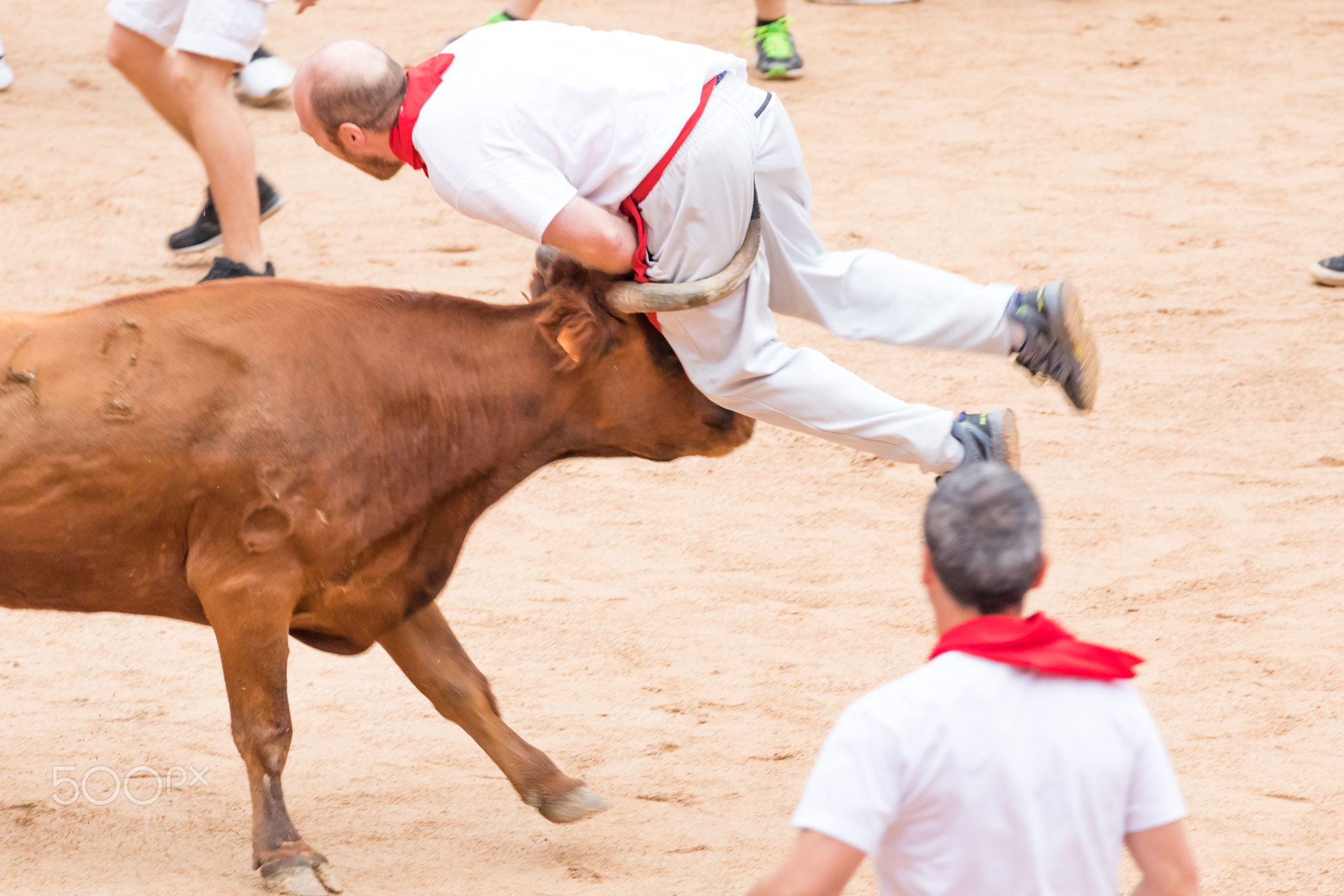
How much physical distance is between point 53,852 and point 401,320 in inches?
57.0

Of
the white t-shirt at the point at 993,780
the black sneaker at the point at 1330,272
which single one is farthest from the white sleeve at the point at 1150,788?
the black sneaker at the point at 1330,272

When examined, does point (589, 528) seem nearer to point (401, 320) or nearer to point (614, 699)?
point (614, 699)

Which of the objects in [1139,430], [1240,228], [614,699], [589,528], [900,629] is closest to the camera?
[614,699]

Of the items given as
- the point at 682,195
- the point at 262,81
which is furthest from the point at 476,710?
the point at 262,81

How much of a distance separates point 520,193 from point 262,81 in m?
6.53

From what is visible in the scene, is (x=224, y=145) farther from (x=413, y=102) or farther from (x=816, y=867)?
(x=816, y=867)

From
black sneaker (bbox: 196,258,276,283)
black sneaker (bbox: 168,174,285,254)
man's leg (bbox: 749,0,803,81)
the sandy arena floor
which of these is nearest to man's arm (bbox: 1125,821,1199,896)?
the sandy arena floor

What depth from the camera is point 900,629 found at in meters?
4.76

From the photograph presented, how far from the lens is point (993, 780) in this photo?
194 centimetres

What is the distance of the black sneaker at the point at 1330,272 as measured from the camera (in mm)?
6949

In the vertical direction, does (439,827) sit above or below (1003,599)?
below

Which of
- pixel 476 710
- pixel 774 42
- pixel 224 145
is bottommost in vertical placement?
pixel 476 710

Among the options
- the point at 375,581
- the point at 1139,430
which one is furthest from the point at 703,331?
the point at 1139,430

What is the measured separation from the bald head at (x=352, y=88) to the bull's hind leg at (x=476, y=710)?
115cm
